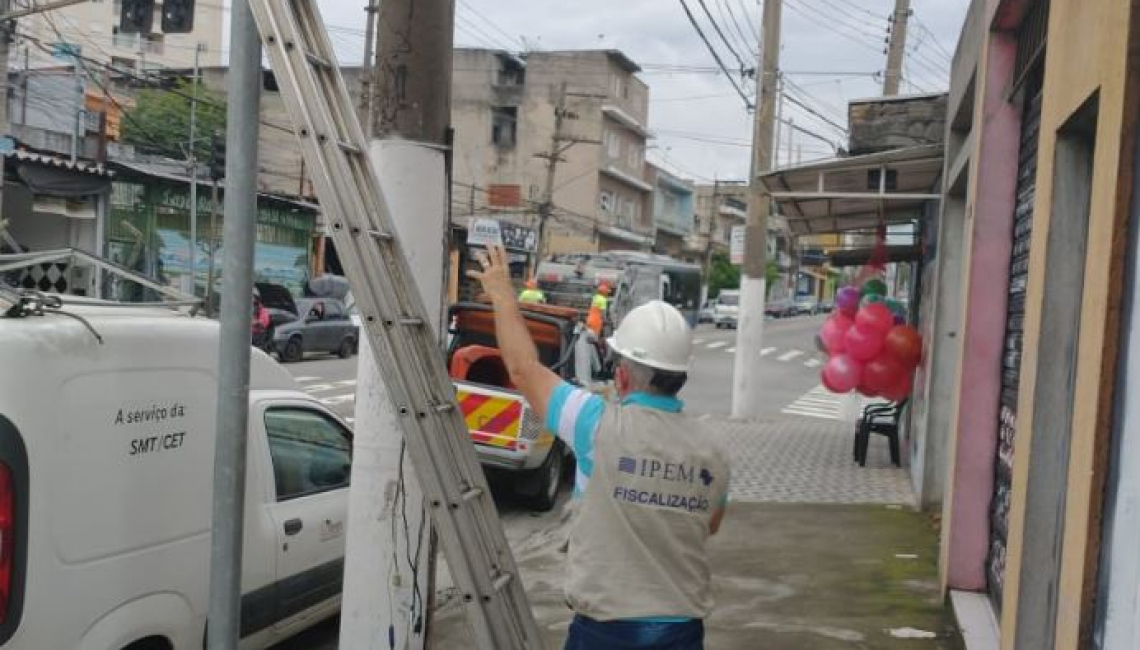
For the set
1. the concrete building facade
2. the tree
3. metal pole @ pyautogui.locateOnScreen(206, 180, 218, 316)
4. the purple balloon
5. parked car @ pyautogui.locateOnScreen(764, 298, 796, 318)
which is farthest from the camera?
parked car @ pyautogui.locateOnScreen(764, 298, 796, 318)

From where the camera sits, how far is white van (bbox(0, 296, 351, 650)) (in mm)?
3312

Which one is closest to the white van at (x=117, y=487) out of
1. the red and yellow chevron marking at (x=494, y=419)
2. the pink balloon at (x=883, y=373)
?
the red and yellow chevron marking at (x=494, y=419)

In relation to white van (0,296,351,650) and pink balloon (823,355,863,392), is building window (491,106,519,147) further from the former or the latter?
white van (0,296,351,650)

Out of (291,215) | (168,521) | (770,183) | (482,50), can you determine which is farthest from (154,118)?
(168,521)

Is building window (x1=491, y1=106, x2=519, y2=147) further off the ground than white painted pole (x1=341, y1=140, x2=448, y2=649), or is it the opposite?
building window (x1=491, y1=106, x2=519, y2=147)

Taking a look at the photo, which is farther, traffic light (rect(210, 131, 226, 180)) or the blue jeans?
traffic light (rect(210, 131, 226, 180))

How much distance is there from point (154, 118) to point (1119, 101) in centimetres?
4143

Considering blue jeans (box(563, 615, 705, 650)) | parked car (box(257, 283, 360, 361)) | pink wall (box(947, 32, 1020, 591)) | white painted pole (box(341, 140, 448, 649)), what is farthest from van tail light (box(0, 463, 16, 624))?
parked car (box(257, 283, 360, 361))

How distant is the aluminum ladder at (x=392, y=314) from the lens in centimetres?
318

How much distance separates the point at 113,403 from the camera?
366cm

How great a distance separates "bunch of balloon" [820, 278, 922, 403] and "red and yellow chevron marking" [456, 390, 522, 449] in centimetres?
309

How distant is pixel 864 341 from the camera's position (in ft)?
31.7

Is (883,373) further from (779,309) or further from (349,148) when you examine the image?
(779,309)

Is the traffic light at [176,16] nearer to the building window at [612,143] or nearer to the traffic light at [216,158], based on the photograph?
the traffic light at [216,158]
